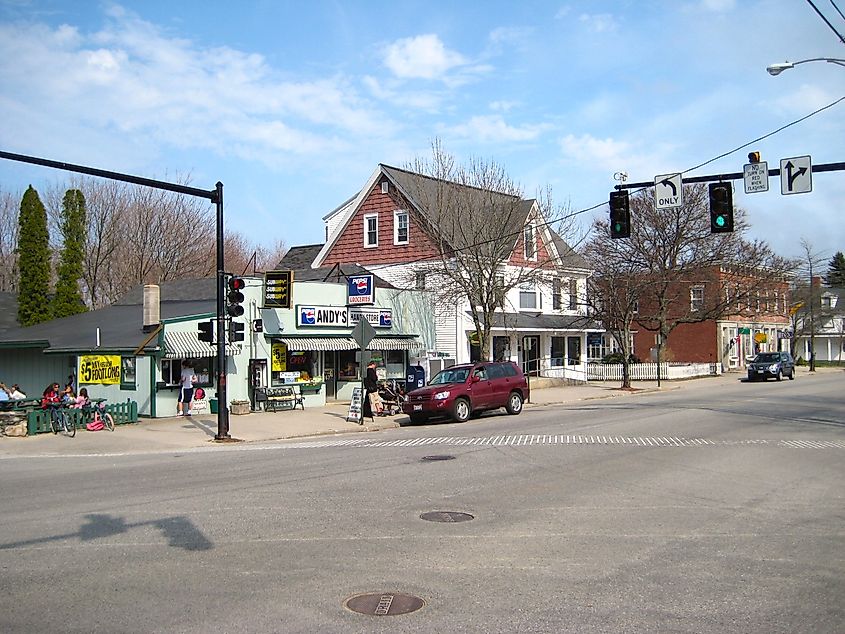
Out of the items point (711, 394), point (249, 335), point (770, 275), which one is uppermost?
point (770, 275)

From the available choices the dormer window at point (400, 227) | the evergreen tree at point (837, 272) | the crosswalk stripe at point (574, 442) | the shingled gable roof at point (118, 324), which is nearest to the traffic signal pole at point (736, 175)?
Answer: the crosswalk stripe at point (574, 442)

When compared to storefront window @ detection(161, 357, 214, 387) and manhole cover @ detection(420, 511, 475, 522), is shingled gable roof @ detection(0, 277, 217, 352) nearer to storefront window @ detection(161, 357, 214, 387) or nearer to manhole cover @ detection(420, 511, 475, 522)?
storefront window @ detection(161, 357, 214, 387)

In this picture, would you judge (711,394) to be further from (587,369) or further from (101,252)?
(101,252)

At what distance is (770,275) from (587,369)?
13536 millimetres

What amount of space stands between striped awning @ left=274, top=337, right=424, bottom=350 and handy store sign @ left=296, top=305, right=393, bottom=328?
1.75 feet

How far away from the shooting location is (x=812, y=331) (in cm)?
6334

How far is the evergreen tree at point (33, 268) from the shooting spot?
37188 millimetres

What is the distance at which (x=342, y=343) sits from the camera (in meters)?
30.5

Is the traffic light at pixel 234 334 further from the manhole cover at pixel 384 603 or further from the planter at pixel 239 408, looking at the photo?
the manhole cover at pixel 384 603

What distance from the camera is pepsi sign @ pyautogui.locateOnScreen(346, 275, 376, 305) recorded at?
3100 centimetres

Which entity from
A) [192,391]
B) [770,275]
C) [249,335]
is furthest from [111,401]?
[770,275]

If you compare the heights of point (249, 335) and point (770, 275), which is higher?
point (770, 275)

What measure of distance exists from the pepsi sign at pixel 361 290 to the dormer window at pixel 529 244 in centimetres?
854

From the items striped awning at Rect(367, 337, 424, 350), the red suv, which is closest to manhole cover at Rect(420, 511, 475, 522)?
the red suv
